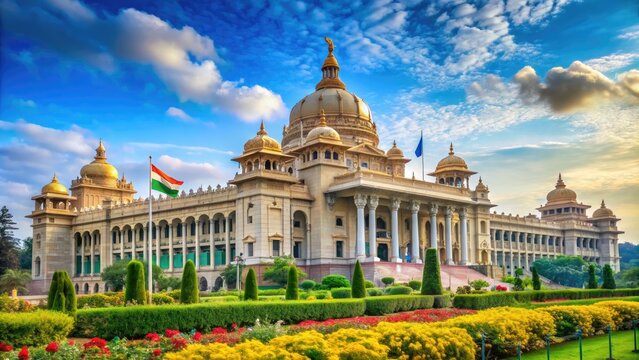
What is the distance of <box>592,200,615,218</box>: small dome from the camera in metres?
104

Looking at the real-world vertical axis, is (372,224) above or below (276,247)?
above

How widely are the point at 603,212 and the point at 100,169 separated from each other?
3028 inches

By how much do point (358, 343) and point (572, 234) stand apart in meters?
93.0

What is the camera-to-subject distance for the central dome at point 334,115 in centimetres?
7025

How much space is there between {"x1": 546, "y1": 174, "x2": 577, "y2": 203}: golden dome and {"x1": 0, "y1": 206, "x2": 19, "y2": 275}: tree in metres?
79.6

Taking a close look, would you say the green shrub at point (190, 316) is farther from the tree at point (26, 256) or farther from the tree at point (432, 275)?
the tree at point (26, 256)

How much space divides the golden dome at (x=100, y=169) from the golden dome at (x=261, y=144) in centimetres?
3721

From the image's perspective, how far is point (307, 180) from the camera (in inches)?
2356

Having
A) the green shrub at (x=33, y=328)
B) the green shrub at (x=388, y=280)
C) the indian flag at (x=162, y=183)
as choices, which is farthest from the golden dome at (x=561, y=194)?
the green shrub at (x=33, y=328)

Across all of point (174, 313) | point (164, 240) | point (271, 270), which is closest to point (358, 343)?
point (174, 313)

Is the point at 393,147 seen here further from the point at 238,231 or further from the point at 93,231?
the point at 93,231

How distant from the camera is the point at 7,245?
231 ft

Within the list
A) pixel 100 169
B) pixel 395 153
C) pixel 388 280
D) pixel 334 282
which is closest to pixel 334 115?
pixel 395 153

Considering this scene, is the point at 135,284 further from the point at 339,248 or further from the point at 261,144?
the point at 339,248
